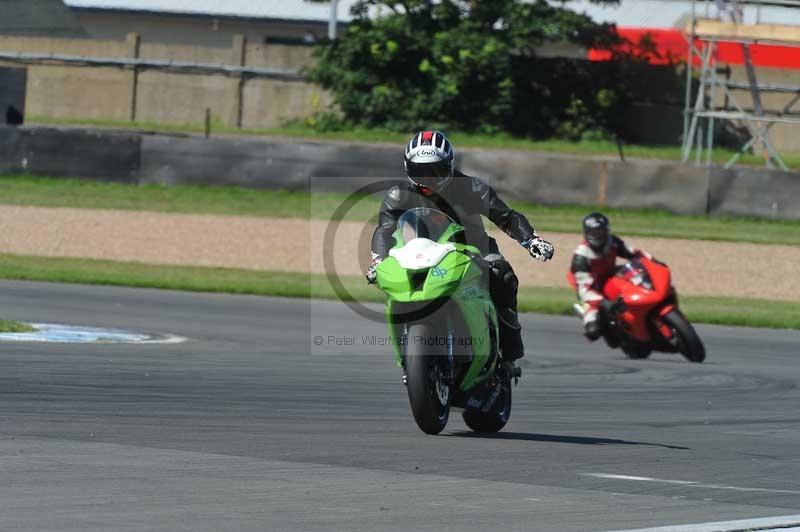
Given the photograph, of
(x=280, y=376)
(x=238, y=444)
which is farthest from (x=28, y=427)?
(x=280, y=376)

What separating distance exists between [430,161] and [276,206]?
17.6 meters

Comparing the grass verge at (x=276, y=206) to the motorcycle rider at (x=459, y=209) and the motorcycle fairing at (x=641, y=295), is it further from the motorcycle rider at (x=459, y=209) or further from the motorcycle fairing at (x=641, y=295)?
the motorcycle rider at (x=459, y=209)

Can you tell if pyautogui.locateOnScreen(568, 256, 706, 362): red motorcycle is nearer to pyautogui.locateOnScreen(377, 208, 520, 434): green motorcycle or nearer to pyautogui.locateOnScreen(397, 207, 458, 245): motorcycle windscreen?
pyautogui.locateOnScreen(377, 208, 520, 434): green motorcycle

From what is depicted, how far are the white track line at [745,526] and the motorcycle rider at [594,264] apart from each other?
841 cm

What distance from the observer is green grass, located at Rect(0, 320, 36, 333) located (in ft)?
43.6

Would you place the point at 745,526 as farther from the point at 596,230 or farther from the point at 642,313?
the point at 596,230

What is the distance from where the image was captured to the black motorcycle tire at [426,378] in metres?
7.92

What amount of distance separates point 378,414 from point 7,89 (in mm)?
22736

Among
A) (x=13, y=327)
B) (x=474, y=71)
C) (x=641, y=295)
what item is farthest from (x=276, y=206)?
(x=13, y=327)

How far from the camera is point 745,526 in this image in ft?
19.5

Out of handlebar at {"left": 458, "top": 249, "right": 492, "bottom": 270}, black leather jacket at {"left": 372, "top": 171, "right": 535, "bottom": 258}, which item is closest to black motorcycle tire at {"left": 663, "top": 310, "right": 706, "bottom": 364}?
black leather jacket at {"left": 372, "top": 171, "right": 535, "bottom": 258}

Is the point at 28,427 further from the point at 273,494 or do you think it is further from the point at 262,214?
the point at 262,214

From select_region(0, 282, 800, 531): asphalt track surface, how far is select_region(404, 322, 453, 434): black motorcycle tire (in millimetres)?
130

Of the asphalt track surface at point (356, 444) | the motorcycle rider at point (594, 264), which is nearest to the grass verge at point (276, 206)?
the motorcycle rider at point (594, 264)
